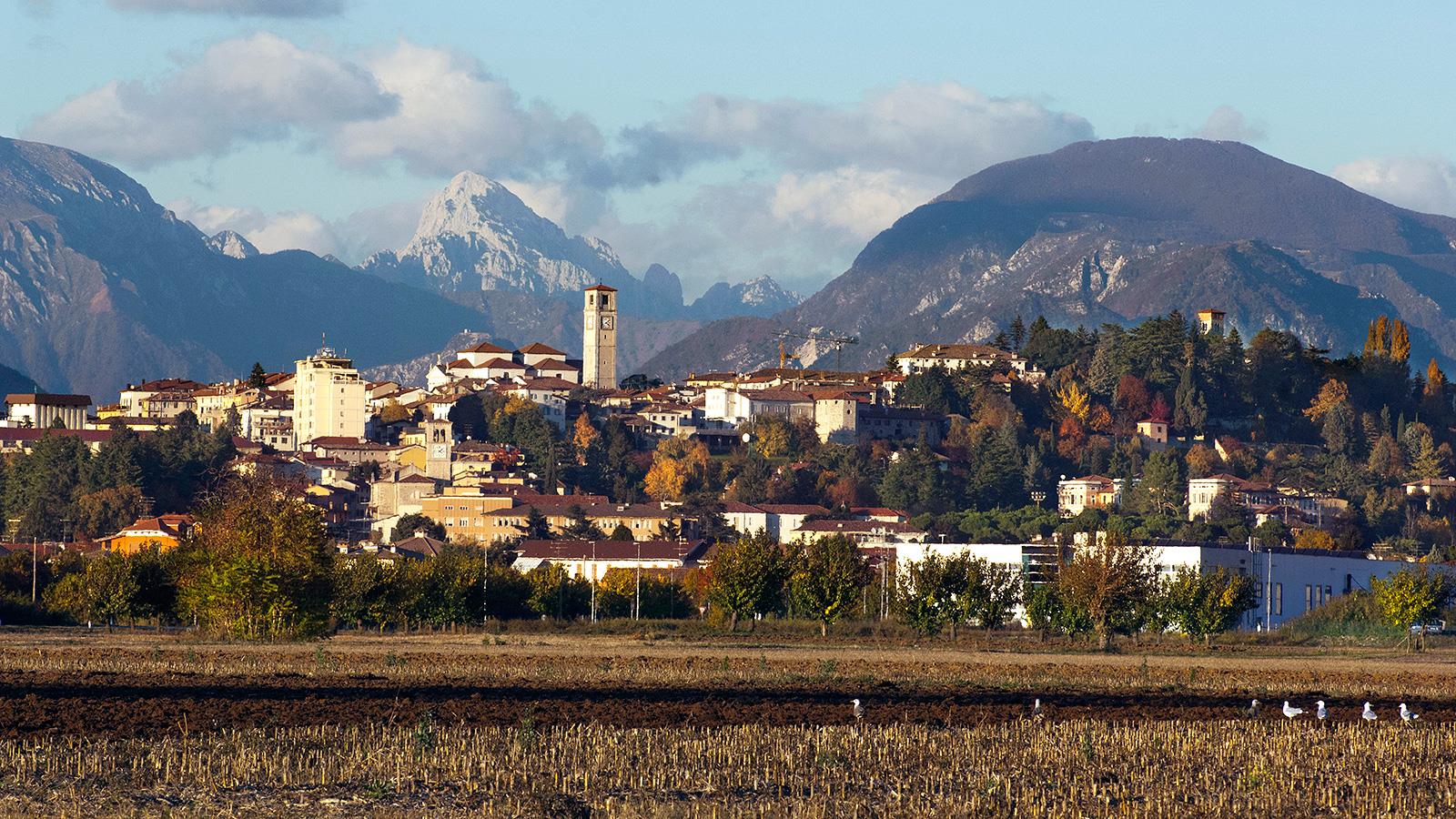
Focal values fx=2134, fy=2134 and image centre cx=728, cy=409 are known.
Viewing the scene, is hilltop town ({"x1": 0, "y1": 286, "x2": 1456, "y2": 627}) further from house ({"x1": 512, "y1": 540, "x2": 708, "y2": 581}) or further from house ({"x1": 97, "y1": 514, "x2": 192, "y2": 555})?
house ({"x1": 97, "y1": 514, "x2": 192, "y2": 555})

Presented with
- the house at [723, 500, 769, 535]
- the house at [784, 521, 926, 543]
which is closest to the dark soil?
the house at [784, 521, 926, 543]

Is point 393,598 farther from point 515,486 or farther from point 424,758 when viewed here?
point 515,486

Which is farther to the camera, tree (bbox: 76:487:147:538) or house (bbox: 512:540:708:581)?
tree (bbox: 76:487:147:538)

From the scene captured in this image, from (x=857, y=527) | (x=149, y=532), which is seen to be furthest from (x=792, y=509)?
(x=149, y=532)

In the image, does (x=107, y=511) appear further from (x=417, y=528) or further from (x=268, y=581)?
(x=268, y=581)

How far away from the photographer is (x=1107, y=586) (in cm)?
8444

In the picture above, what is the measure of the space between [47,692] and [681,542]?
106448mm

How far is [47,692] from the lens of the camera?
4275cm

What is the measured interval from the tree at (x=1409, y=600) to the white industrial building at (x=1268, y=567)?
1491 cm

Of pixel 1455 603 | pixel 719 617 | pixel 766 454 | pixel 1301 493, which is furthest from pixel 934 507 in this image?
pixel 719 617

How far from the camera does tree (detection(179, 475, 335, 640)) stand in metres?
71.4

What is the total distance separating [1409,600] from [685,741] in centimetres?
6367

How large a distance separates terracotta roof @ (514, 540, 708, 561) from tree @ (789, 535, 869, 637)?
39942 millimetres

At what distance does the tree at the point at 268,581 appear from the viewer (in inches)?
2813
